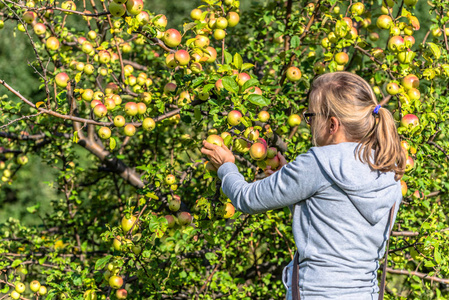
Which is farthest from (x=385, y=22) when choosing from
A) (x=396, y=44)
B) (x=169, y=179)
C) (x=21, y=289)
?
(x=21, y=289)

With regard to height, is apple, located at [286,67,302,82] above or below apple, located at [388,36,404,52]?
below

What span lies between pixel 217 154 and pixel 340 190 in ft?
1.41

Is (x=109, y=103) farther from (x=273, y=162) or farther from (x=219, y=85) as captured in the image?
(x=273, y=162)

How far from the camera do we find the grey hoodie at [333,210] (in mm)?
1094

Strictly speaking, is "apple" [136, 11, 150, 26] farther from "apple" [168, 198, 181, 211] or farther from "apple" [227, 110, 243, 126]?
"apple" [168, 198, 181, 211]

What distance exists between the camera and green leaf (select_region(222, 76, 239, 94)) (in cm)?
142

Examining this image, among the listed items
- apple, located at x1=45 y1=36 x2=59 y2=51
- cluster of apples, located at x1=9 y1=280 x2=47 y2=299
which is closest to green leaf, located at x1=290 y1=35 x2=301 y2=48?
apple, located at x1=45 y1=36 x2=59 y2=51

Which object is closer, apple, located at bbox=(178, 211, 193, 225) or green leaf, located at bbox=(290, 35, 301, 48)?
apple, located at bbox=(178, 211, 193, 225)

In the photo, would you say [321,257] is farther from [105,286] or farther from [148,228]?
[105,286]

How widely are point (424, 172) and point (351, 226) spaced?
1.10 meters

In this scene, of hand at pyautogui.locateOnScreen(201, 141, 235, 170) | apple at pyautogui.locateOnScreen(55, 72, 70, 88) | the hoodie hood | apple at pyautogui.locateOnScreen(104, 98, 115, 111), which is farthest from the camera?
apple at pyautogui.locateOnScreen(55, 72, 70, 88)

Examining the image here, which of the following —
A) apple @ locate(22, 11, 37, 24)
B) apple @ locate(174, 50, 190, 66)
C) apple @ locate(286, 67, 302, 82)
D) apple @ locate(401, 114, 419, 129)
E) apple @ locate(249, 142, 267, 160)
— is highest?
apple @ locate(22, 11, 37, 24)

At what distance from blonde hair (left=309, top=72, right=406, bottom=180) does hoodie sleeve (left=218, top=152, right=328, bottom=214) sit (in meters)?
0.13

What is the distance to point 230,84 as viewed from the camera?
56.3 inches
